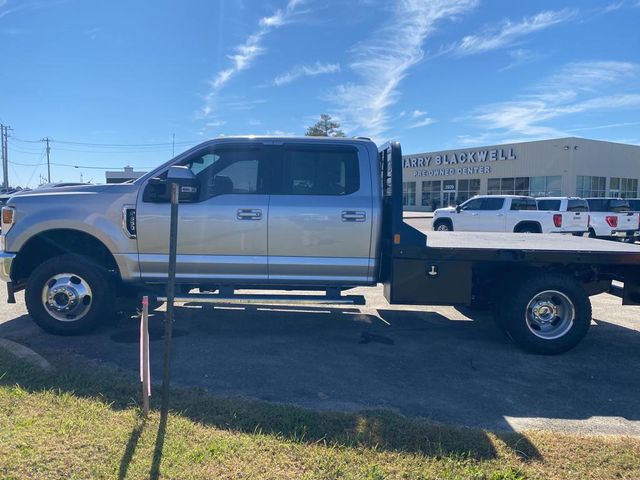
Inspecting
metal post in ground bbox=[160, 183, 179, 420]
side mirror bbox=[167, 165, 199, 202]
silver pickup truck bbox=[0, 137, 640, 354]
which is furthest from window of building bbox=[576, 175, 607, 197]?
metal post in ground bbox=[160, 183, 179, 420]

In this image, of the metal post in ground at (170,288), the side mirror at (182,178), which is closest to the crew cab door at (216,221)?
the side mirror at (182,178)

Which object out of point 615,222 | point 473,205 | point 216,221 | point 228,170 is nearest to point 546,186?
point 615,222

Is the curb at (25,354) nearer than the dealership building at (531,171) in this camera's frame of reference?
Yes

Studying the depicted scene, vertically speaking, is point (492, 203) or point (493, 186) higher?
point (493, 186)

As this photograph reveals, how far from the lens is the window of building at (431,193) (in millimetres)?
49406

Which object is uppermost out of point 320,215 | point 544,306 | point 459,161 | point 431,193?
point 459,161

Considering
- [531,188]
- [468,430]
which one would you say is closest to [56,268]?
[468,430]

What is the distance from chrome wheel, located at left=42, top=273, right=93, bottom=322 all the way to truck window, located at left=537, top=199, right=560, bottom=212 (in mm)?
16794

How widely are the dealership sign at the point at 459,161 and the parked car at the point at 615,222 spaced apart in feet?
81.4

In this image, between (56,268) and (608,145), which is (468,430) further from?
(608,145)

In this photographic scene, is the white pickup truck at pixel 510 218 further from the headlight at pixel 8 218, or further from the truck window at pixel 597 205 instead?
the headlight at pixel 8 218

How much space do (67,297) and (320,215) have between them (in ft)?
9.99

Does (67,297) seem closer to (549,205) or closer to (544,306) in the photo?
(544,306)

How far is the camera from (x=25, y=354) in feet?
16.0
